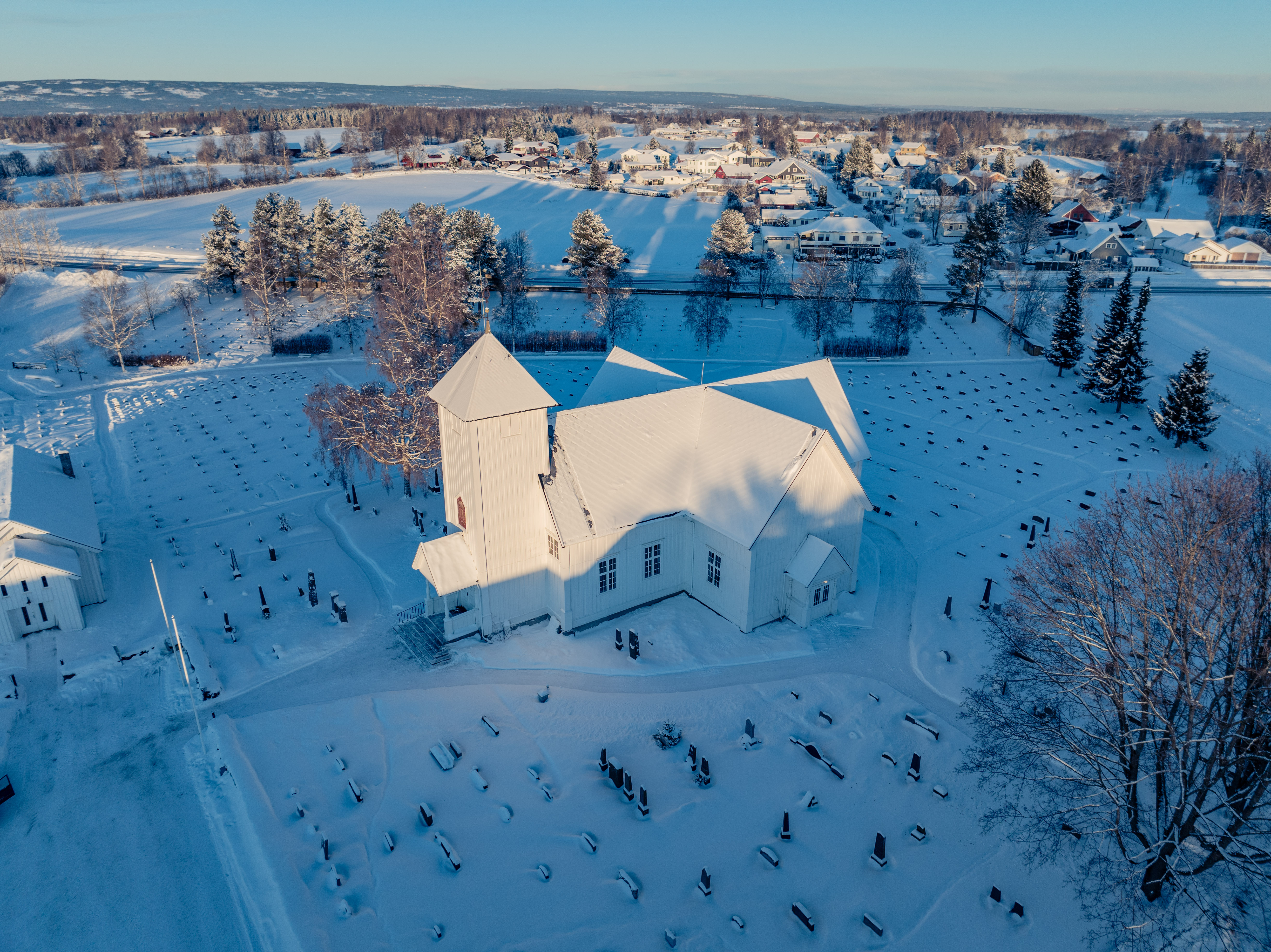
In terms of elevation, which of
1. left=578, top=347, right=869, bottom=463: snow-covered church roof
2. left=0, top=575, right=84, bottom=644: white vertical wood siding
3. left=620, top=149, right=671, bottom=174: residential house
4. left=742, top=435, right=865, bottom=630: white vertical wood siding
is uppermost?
left=620, top=149, right=671, bottom=174: residential house

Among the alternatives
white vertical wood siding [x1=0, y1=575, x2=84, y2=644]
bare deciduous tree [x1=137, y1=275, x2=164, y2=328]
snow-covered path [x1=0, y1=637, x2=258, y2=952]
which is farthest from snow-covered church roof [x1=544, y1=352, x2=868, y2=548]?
bare deciduous tree [x1=137, y1=275, x2=164, y2=328]

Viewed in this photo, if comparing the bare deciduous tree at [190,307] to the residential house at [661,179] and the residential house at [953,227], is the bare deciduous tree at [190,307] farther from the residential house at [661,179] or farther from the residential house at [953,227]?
the residential house at [661,179]

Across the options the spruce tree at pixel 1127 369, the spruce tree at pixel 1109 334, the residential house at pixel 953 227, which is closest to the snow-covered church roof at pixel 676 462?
the spruce tree at pixel 1127 369

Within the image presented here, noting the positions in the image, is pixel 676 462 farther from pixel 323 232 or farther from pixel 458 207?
pixel 458 207

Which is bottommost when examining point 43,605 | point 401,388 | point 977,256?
point 43,605

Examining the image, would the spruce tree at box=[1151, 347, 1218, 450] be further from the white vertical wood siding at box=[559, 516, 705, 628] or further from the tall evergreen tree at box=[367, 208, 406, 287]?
the tall evergreen tree at box=[367, 208, 406, 287]

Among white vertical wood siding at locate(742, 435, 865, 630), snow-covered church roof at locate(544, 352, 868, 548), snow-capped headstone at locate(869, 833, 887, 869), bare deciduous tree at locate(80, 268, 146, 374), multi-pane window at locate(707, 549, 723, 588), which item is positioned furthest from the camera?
bare deciduous tree at locate(80, 268, 146, 374)

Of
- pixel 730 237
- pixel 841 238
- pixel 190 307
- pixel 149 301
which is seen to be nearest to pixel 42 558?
pixel 190 307
